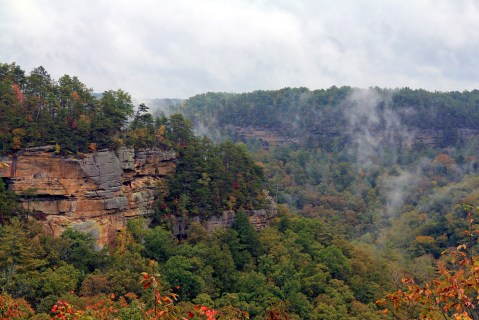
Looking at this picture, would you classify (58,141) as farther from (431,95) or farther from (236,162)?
(431,95)

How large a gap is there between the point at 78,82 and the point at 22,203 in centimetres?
883

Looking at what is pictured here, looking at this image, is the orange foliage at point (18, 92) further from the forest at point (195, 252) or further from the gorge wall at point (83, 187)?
the gorge wall at point (83, 187)

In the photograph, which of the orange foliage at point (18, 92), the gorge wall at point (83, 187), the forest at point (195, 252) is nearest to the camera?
the forest at point (195, 252)

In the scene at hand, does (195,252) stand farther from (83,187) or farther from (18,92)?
(18,92)

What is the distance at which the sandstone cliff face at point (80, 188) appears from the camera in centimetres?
2934

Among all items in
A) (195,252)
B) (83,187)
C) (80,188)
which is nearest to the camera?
(80,188)

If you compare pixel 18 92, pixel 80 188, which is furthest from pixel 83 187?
pixel 18 92

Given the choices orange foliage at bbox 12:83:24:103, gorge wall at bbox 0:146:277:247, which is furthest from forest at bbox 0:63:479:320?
gorge wall at bbox 0:146:277:247

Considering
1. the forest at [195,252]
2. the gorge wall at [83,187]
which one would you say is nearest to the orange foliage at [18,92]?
the forest at [195,252]

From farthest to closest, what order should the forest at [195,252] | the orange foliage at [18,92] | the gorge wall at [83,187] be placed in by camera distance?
the orange foliage at [18,92] < the gorge wall at [83,187] < the forest at [195,252]

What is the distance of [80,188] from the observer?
99.9 feet

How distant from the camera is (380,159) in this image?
360 ft

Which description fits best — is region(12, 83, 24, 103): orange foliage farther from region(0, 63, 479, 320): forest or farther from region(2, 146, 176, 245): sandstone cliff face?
region(2, 146, 176, 245): sandstone cliff face

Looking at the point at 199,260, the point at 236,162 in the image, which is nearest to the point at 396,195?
the point at 236,162
